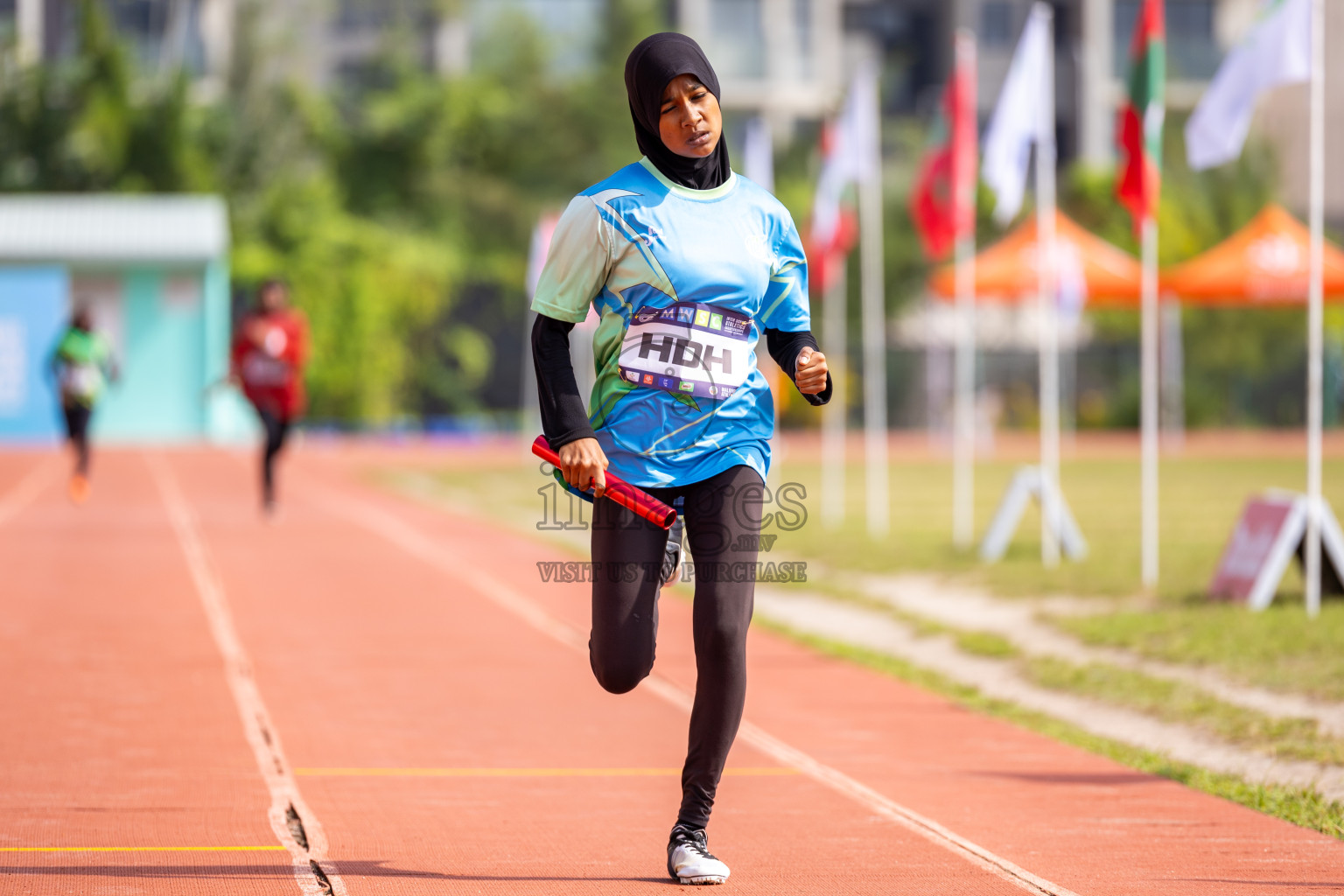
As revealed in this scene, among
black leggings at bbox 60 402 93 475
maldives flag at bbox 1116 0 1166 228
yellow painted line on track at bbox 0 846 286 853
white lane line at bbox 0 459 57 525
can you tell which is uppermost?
maldives flag at bbox 1116 0 1166 228

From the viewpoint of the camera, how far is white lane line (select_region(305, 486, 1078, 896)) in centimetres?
522

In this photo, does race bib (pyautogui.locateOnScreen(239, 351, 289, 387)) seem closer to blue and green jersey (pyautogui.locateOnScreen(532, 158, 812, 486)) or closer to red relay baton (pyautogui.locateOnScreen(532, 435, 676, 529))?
blue and green jersey (pyautogui.locateOnScreen(532, 158, 812, 486))

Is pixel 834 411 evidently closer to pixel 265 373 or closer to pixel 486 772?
pixel 265 373

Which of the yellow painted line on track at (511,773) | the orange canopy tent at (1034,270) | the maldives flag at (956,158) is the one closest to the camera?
the yellow painted line on track at (511,773)

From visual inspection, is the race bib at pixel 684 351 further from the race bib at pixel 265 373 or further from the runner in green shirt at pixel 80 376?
the runner in green shirt at pixel 80 376

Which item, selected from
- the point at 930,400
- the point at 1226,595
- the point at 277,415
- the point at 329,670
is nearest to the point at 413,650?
the point at 329,670

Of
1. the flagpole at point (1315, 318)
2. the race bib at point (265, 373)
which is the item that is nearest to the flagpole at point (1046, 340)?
the flagpole at point (1315, 318)

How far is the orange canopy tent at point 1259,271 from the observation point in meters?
25.9

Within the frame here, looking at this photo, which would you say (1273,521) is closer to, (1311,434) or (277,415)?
(1311,434)

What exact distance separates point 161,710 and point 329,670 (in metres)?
1.33

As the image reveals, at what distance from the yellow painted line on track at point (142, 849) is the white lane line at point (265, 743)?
0.10 meters

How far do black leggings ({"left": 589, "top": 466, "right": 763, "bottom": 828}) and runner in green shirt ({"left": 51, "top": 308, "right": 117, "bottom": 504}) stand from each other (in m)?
15.5

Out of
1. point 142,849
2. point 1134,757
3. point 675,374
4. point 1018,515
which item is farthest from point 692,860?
point 1018,515

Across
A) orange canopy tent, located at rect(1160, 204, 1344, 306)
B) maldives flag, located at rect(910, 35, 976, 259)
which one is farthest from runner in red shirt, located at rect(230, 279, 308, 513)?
orange canopy tent, located at rect(1160, 204, 1344, 306)
